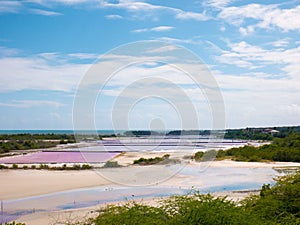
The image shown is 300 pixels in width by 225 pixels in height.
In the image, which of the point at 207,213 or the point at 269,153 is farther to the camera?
the point at 269,153

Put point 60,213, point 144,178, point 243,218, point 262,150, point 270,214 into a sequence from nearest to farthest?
point 243,218 < point 270,214 < point 60,213 < point 144,178 < point 262,150

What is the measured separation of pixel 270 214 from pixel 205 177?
17.6m

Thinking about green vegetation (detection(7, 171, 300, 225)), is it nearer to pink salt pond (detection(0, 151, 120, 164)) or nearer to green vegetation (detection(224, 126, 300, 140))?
pink salt pond (detection(0, 151, 120, 164))

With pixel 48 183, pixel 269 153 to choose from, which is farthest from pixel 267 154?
pixel 48 183

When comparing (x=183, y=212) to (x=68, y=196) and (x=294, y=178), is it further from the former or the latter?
(x=68, y=196)

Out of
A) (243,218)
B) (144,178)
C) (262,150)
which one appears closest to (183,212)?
(243,218)

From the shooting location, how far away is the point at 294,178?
31.4 feet

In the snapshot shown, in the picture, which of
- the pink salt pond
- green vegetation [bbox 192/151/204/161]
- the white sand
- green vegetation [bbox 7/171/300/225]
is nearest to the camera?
green vegetation [bbox 7/171/300/225]

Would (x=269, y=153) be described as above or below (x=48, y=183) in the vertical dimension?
above

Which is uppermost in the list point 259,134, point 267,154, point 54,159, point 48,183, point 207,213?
point 207,213

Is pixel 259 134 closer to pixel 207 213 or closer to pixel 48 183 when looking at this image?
pixel 48 183

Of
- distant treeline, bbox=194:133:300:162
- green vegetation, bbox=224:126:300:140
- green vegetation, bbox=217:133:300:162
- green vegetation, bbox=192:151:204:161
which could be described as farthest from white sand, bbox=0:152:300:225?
green vegetation, bbox=224:126:300:140

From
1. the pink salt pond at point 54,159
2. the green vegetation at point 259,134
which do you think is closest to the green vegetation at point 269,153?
the pink salt pond at point 54,159

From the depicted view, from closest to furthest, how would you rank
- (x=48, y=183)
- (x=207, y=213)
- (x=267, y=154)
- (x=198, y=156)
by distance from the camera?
1. (x=207, y=213)
2. (x=48, y=183)
3. (x=198, y=156)
4. (x=267, y=154)
